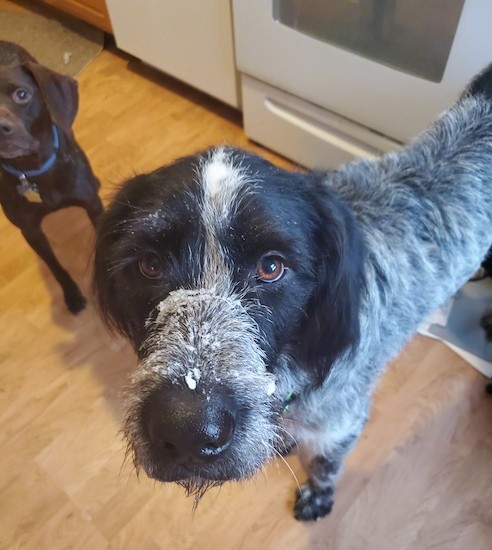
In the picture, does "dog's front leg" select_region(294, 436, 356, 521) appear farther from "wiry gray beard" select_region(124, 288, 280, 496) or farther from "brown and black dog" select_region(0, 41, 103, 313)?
"brown and black dog" select_region(0, 41, 103, 313)

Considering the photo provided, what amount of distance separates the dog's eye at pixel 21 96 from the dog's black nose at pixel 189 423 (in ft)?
3.98

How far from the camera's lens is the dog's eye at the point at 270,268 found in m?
1.00

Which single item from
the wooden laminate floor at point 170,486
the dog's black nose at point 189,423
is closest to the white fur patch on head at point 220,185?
the dog's black nose at point 189,423

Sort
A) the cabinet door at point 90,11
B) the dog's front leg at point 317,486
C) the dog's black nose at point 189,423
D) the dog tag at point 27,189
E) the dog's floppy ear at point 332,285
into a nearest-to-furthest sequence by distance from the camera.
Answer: the dog's black nose at point 189,423
the dog's floppy ear at point 332,285
the dog's front leg at point 317,486
the dog tag at point 27,189
the cabinet door at point 90,11

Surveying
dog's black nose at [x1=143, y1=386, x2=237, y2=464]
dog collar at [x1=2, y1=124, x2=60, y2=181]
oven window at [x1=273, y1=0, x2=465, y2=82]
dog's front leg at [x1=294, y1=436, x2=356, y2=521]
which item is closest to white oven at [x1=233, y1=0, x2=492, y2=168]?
oven window at [x1=273, y1=0, x2=465, y2=82]

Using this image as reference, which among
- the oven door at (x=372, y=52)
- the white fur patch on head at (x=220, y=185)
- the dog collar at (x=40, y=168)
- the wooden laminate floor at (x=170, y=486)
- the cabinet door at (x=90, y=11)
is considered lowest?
the wooden laminate floor at (x=170, y=486)

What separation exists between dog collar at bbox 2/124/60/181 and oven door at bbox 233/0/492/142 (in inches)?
31.6

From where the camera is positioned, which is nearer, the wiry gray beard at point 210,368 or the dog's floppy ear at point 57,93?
the wiry gray beard at point 210,368

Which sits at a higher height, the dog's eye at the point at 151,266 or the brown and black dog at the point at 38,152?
the dog's eye at the point at 151,266

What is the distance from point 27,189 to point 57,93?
1.03 feet

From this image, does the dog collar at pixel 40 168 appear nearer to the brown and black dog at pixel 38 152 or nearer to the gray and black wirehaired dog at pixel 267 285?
the brown and black dog at pixel 38 152

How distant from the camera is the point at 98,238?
118 centimetres

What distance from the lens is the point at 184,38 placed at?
240cm

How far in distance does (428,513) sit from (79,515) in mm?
1026
